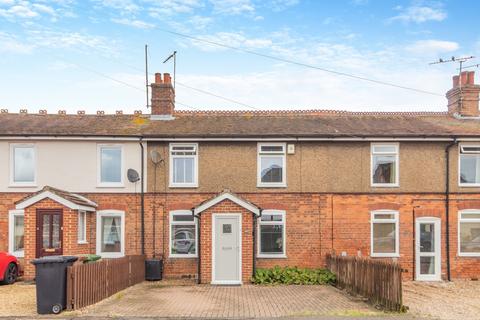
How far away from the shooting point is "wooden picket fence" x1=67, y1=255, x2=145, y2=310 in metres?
12.0

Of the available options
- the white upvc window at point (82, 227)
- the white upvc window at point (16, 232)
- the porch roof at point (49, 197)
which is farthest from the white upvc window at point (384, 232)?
the white upvc window at point (16, 232)

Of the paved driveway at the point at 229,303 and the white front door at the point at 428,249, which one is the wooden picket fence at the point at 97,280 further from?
the white front door at the point at 428,249

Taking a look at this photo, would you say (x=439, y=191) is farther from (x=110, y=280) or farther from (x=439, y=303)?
(x=110, y=280)

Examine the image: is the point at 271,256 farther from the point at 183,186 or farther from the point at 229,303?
the point at 229,303

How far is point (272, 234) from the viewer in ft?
62.8

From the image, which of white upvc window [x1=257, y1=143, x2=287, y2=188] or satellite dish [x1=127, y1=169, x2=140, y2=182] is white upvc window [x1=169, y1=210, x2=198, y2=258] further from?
white upvc window [x1=257, y1=143, x2=287, y2=188]

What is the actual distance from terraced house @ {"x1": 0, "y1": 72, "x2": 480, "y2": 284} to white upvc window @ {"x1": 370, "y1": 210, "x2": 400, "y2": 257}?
0.04 meters

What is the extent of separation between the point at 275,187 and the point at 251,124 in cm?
280

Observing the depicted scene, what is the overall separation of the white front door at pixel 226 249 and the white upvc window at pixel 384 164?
5.32m

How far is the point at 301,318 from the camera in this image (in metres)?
11.2

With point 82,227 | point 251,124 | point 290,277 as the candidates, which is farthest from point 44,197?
point 290,277

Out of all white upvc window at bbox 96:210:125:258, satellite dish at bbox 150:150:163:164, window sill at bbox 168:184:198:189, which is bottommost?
white upvc window at bbox 96:210:125:258

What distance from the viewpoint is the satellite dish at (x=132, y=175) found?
1906 centimetres

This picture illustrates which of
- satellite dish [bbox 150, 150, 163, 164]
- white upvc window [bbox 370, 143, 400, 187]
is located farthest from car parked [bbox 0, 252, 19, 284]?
white upvc window [bbox 370, 143, 400, 187]
